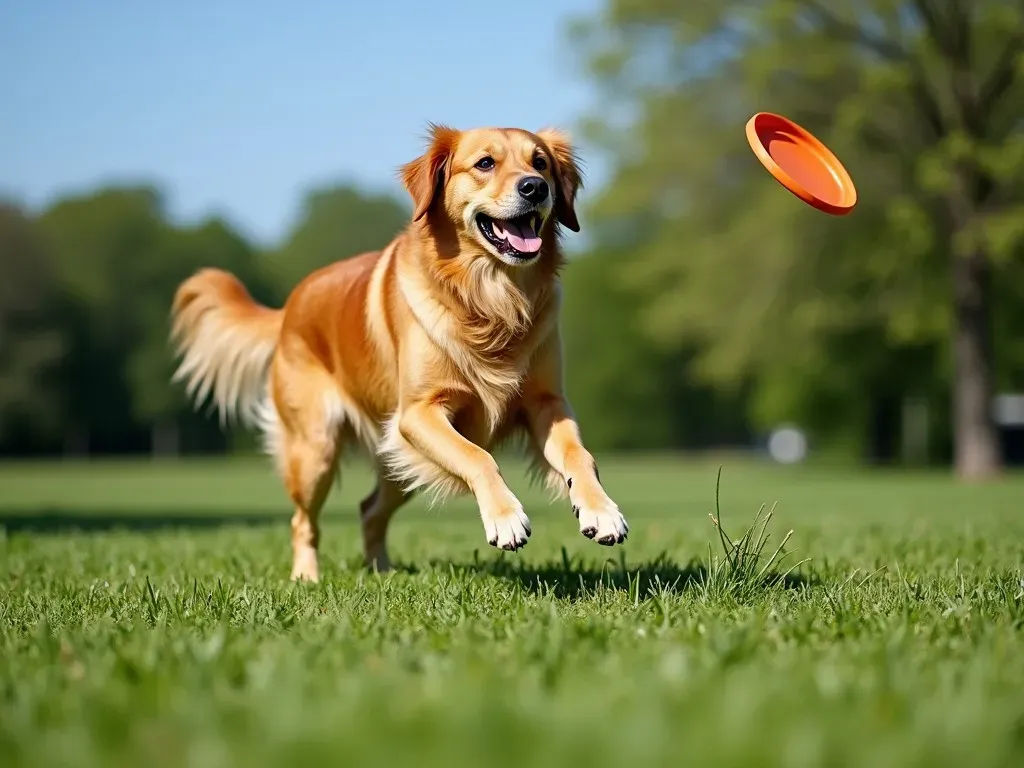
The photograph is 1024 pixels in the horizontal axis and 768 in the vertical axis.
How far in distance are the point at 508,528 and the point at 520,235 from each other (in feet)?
5.00

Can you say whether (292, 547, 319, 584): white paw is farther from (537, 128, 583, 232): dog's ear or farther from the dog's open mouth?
(537, 128, 583, 232): dog's ear

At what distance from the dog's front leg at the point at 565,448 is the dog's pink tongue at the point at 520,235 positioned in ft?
1.50

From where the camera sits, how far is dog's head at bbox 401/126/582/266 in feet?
17.2

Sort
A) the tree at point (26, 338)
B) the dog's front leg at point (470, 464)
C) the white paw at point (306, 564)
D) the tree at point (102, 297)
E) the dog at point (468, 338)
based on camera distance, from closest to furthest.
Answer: the dog's front leg at point (470, 464) → the dog at point (468, 338) → the white paw at point (306, 564) → the tree at point (26, 338) → the tree at point (102, 297)

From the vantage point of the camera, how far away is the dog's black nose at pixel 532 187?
5191 millimetres

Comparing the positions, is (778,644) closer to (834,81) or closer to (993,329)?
(834,81)

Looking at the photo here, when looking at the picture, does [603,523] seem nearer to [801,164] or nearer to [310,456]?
[310,456]

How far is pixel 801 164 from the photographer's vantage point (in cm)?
622

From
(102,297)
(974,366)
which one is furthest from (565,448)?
(102,297)

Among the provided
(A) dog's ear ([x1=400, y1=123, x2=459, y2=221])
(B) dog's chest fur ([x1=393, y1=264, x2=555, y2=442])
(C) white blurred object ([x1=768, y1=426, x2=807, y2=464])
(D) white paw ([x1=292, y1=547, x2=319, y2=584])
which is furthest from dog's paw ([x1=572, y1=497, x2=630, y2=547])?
(C) white blurred object ([x1=768, y1=426, x2=807, y2=464])

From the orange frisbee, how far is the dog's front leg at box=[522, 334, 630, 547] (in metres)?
1.34

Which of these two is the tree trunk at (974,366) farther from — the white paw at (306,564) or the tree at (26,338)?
the tree at (26,338)

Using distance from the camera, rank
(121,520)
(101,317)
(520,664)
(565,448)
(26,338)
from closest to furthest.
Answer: (520,664)
(565,448)
(121,520)
(26,338)
(101,317)

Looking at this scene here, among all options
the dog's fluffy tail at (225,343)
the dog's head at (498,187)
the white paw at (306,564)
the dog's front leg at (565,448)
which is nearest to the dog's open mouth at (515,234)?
the dog's head at (498,187)
